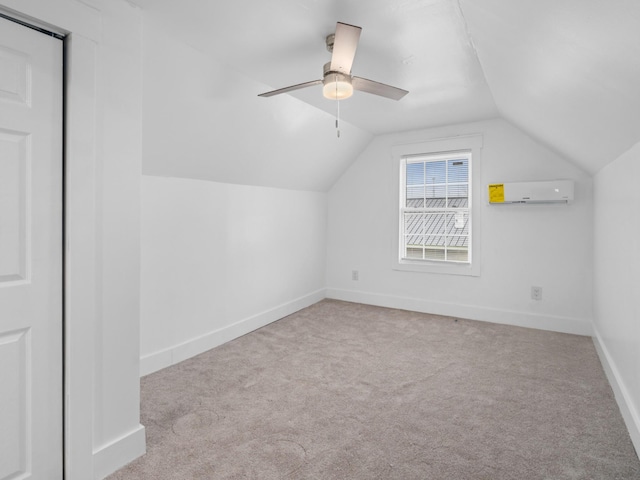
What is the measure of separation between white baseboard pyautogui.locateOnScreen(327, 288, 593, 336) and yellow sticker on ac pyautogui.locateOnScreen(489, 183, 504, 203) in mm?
1271

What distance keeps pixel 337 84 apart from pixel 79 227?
1573mm

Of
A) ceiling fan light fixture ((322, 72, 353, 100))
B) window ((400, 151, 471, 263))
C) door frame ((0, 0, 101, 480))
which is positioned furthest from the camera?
window ((400, 151, 471, 263))

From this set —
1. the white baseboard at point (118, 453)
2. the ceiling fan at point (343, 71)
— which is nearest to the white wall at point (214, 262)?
the white baseboard at point (118, 453)

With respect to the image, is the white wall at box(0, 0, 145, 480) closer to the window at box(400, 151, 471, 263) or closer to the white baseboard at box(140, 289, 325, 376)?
the white baseboard at box(140, 289, 325, 376)

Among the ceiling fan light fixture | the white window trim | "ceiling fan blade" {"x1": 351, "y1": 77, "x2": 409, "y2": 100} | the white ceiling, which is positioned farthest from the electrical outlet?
the ceiling fan light fixture

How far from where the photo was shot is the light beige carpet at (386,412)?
1758 millimetres

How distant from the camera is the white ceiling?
1.35 m

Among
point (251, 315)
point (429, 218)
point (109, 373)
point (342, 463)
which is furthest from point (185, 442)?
point (429, 218)

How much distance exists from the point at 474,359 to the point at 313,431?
175cm

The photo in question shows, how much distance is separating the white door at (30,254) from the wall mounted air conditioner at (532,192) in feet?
13.1

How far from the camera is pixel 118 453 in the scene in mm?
1748

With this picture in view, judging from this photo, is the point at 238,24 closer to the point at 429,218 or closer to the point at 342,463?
the point at 342,463

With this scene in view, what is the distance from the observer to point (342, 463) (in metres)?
1.77

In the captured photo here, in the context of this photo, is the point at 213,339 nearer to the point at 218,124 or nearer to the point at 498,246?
the point at 218,124
